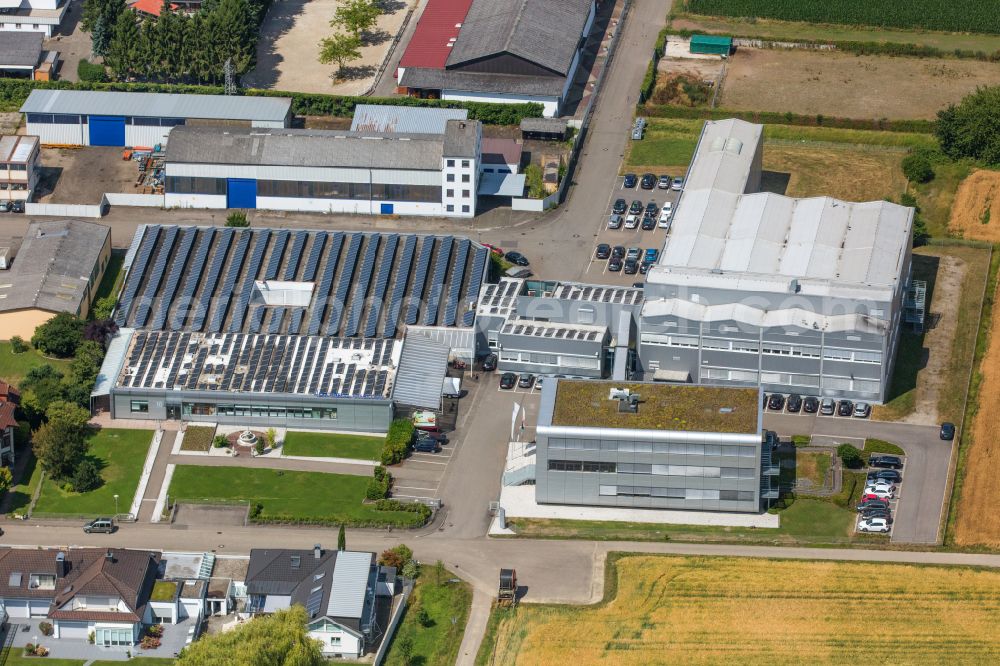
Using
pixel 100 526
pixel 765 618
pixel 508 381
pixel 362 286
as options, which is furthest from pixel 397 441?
pixel 765 618

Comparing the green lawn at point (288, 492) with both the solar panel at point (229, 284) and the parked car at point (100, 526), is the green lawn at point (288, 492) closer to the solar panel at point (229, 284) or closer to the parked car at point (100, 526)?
the parked car at point (100, 526)

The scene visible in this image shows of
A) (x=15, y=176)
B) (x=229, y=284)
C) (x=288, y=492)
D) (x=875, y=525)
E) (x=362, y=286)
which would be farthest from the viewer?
(x=15, y=176)

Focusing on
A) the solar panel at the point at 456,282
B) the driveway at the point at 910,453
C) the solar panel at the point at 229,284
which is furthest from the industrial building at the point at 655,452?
the solar panel at the point at 229,284

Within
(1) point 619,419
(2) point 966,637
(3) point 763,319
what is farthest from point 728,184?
(2) point 966,637

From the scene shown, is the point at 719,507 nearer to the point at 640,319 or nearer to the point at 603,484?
the point at 603,484

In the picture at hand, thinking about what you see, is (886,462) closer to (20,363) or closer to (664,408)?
(664,408)
